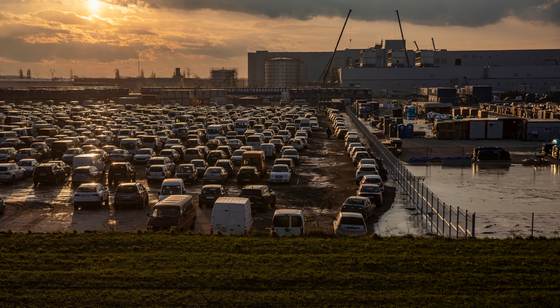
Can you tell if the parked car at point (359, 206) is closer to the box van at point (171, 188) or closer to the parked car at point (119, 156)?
the box van at point (171, 188)

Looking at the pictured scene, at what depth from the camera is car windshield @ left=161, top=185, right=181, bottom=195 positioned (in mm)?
24516

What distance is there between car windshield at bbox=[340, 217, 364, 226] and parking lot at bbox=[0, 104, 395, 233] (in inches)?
76.2

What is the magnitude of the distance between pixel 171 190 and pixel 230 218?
7232 mm

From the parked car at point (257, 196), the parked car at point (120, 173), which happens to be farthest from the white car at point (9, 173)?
the parked car at point (257, 196)

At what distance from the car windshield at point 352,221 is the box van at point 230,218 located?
343 centimetres

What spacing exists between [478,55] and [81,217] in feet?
594

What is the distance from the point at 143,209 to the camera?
80.6ft

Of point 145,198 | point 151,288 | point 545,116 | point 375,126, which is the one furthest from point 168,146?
point 545,116

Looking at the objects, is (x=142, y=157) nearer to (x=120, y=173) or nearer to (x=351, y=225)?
(x=120, y=173)

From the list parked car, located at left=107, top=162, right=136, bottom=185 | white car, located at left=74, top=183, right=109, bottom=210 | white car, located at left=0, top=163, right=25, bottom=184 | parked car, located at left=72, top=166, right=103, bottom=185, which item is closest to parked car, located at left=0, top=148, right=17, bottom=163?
white car, located at left=0, top=163, right=25, bottom=184

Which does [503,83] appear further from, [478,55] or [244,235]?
[244,235]

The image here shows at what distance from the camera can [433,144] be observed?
56781mm

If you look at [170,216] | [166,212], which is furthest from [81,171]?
[170,216]

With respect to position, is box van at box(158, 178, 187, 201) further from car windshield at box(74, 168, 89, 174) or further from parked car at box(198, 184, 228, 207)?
car windshield at box(74, 168, 89, 174)
